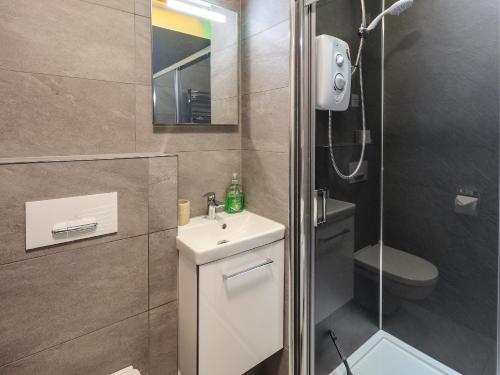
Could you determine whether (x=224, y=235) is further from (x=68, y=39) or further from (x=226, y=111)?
(x=68, y=39)

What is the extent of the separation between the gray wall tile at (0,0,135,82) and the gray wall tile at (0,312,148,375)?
3.23 feet

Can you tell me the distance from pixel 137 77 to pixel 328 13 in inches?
33.0

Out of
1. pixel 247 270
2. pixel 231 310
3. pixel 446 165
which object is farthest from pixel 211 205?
pixel 446 165

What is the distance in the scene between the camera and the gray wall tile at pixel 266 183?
1314 mm

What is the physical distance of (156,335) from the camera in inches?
46.9

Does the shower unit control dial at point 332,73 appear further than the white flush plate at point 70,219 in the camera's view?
Yes

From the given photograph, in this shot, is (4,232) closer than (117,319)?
Yes

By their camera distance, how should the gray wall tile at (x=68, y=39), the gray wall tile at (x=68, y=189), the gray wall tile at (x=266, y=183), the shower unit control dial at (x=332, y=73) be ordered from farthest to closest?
the gray wall tile at (x=266, y=183)
the shower unit control dial at (x=332, y=73)
the gray wall tile at (x=68, y=39)
the gray wall tile at (x=68, y=189)

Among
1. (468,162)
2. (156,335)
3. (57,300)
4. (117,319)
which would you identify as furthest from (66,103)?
(468,162)

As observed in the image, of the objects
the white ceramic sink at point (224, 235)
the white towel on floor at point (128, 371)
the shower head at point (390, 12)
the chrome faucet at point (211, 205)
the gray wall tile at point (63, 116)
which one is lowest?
the white towel on floor at point (128, 371)

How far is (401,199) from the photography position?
4.90 ft

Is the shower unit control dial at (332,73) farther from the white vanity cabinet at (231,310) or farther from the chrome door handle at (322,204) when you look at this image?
the white vanity cabinet at (231,310)

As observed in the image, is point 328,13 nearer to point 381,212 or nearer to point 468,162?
point 468,162

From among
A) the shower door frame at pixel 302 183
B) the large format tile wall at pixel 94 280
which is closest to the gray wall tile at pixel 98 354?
the large format tile wall at pixel 94 280
